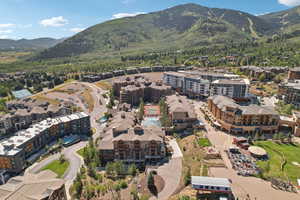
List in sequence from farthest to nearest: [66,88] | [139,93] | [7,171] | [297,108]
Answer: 1. [66,88]
2. [139,93]
3. [297,108]
4. [7,171]

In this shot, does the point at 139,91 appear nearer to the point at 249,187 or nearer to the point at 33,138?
the point at 33,138

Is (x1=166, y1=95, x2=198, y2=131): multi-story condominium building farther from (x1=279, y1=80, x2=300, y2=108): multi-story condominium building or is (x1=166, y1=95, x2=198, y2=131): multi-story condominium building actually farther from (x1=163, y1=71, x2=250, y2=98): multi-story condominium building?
(x1=279, y1=80, x2=300, y2=108): multi-story condominium building

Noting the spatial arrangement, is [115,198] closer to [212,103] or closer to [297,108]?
[212,103]

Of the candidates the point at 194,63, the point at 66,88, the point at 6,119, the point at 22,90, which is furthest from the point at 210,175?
the point at 194,63

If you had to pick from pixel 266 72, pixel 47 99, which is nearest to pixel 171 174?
pixel 47 99

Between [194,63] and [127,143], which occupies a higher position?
[194,63]

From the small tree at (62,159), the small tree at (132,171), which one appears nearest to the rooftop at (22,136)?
the small tree at (62,159)
